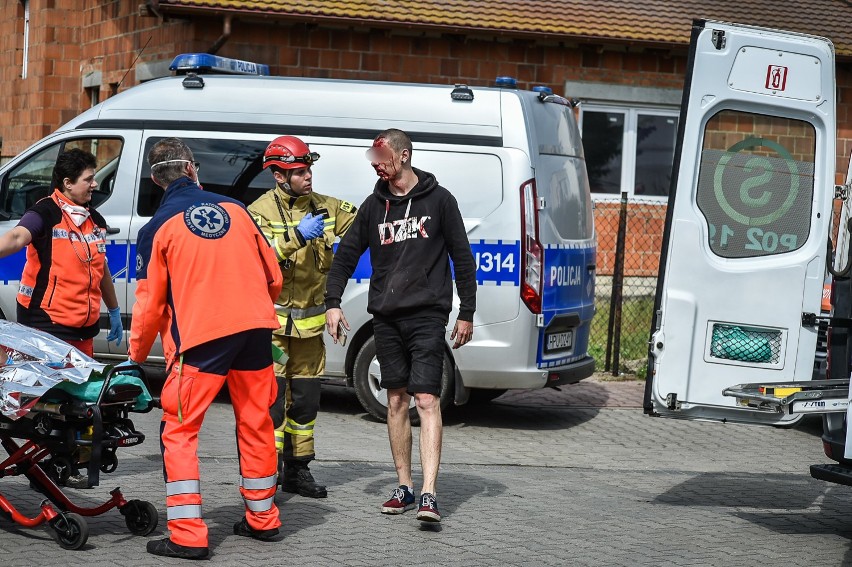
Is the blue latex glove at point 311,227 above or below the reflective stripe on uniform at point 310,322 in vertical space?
above

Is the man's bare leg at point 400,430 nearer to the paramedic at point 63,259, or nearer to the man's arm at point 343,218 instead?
the man's arm at point 343,218

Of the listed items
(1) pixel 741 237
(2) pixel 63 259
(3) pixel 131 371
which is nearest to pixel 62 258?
(2) pixel 63 259

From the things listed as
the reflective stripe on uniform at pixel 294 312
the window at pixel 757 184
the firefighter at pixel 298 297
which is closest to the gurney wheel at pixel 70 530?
the firefighter at pixel 298 297

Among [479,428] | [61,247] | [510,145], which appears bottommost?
[479,428]

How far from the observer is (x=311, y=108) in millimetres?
9812

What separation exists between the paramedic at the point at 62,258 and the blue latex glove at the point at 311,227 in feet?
4.19

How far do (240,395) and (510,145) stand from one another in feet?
13.2

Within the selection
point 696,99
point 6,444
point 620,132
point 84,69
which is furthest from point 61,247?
point 84,69

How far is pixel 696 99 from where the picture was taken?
6.95 metres

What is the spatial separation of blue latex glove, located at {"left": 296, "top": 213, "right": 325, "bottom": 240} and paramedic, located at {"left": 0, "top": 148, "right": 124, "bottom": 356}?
1277 mm

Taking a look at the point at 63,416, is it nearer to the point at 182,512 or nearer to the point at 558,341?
the point at 182,512

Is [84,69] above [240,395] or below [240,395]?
above

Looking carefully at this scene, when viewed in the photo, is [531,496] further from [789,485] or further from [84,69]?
[84,69]

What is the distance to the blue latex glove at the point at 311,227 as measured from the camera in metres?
6.86
